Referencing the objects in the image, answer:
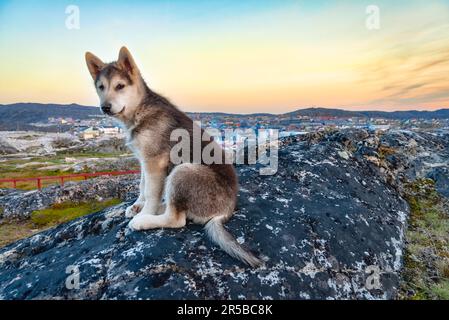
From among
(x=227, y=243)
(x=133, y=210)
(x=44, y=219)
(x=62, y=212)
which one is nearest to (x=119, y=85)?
(x=133, y=210)

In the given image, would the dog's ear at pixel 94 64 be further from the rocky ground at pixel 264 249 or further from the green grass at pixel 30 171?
the green grass at pixel 30 171

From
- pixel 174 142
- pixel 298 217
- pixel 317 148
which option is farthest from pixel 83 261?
pixel 317 148

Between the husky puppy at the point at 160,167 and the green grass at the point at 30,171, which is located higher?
the husky puppy at the point at 160,167

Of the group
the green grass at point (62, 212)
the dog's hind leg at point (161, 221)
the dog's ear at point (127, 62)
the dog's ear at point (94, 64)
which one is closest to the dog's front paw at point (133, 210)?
the dog's hind leg at point (161, 221)

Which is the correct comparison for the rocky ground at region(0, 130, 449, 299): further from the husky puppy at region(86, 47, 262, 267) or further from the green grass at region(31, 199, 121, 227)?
the green grass at region(31, 199, 121, 227)

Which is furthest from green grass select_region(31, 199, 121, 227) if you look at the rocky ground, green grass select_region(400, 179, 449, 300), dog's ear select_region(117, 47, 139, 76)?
green grass select_region(400, 179, 449, 300)

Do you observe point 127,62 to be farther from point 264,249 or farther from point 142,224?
point 264,249

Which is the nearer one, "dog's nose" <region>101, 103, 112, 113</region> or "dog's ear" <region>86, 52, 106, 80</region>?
"dog's nose" <region>101, 103, 112, 113</region>
